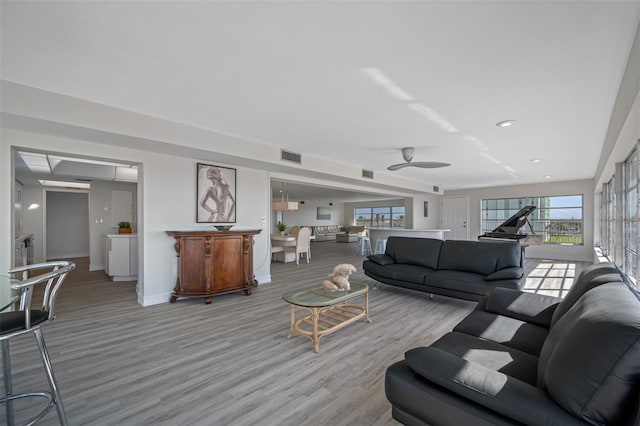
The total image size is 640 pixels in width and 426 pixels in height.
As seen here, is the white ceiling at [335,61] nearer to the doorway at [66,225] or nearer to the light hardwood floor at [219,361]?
the light hardwood floor at [219,361]

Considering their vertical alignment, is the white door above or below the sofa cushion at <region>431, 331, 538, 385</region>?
above

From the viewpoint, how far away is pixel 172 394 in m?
1.94

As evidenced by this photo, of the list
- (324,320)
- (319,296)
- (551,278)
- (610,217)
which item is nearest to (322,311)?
(324,320)

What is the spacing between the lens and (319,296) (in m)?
2.95

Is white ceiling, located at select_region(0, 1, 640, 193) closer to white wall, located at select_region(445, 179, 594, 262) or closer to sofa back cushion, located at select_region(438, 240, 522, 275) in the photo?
sofa back cushion, located at select_region(438, 240, 522, 275)

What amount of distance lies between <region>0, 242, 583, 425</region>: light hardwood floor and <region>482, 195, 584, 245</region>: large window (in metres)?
6.71

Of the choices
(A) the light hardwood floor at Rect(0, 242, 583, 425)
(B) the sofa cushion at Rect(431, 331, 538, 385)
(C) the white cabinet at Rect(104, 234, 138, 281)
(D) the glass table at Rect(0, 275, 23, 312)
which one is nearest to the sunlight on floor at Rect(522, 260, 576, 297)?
(A) the light hardwood floor at Rect(0, 242, 583, 425)

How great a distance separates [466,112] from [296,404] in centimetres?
322

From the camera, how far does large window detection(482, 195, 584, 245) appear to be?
8023mm

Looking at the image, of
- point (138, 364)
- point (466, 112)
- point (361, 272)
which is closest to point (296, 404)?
point (138, 364)

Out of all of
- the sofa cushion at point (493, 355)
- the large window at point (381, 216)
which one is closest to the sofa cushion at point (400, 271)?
the sofa cushion at point (493, 355)

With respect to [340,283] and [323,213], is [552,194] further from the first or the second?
[323,213]

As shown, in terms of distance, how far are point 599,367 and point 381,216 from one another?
47.0ft

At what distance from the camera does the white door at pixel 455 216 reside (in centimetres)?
1003
